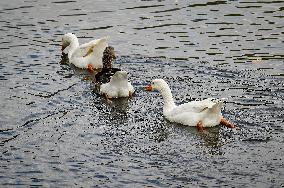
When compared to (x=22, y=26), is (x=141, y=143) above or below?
below

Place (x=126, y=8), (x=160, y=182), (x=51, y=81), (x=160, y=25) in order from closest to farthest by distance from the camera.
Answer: (x=160, y=182) < (x=51, y=81) < (x=160, y=25) < (x=126, y=8)

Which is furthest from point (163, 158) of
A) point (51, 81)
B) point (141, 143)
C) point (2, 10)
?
point (2, 10)

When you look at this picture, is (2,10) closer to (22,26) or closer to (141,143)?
(22,26)

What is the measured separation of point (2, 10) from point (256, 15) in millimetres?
10351

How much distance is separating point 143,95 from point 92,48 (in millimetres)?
3483

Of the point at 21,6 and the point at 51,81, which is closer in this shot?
the point at 51,81

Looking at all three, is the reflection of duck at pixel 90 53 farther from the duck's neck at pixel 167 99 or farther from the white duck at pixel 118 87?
the duck's neck at pixel 167 99

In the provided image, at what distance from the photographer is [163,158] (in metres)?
13.7

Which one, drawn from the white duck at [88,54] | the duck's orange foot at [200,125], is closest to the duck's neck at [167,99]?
the duck's orange foot at [200,125]

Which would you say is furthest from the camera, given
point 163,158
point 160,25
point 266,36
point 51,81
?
point 160,25

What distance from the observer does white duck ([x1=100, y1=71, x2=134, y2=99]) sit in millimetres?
17453

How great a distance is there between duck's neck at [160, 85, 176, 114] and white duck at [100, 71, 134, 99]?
4.59 ft

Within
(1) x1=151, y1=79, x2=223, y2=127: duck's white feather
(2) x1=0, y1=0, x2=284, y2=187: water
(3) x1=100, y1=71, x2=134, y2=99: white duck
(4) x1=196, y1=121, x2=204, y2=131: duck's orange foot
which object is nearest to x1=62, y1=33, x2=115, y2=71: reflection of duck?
(2) x1=0, y1=0, x2=284, y2=187: water

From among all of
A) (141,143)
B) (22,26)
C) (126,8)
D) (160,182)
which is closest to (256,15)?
(126,8)
